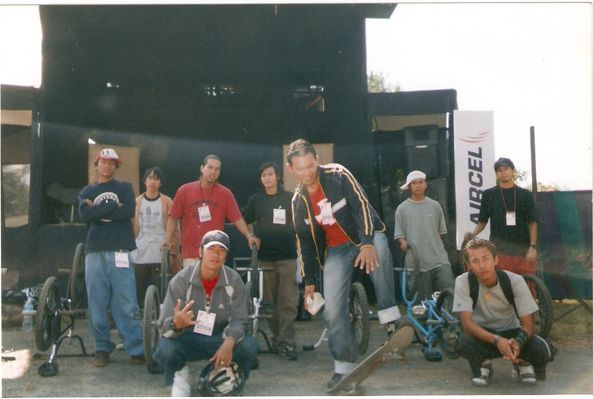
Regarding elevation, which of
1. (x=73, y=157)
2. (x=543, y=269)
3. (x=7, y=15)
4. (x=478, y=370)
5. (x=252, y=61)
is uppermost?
(x=252, y=61)

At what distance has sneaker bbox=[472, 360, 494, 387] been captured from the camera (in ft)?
12.5

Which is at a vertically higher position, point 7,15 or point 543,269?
point 7,15

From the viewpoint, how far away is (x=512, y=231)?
462 centimetres

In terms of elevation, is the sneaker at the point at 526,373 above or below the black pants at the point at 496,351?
below

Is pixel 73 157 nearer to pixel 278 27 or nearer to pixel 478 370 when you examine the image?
pixel 278 27

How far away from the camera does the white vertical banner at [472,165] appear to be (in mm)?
5273

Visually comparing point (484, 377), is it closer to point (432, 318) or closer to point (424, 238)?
point (432, 318)

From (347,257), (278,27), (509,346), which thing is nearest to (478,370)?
(509,346)

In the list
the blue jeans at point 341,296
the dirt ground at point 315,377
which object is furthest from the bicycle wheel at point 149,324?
the blue jeans at point 341,296

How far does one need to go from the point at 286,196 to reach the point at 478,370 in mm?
1755

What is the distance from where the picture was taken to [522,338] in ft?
12.3

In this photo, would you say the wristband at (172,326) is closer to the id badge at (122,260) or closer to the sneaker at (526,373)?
the id badge at (122,260)

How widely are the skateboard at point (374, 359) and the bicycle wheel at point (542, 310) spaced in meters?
0.94

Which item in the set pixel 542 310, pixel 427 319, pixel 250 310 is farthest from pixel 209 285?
pixel 542 310
